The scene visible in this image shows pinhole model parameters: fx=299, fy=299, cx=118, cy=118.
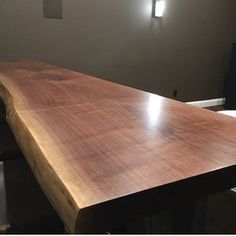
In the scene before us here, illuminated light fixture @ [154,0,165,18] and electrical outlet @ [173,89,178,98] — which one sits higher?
illuminated light fixture @ [154,0,165,18]

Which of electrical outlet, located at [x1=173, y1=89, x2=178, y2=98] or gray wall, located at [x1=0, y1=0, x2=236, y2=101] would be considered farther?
electrical outlet, located at [x1=173, y1=89, x2=178, y2=98]

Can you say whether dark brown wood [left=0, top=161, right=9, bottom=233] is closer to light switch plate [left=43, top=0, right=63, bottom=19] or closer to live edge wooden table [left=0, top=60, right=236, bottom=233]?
live edge wooden table [left=0, top=60, right=236, bottom=233]

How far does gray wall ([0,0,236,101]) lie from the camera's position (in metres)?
3.54

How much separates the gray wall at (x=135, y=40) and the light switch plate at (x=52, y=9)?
0.18 feet

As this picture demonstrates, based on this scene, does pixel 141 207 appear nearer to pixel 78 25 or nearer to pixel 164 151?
pixel 164 151

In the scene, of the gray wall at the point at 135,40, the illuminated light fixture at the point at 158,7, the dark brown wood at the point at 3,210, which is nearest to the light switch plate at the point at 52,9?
the gray wall at the point at 135,40

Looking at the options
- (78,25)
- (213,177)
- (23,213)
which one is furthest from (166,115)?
(78,25)

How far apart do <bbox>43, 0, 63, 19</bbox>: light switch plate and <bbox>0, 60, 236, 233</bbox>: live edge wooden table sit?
9.69 ft

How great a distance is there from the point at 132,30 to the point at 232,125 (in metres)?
3.69

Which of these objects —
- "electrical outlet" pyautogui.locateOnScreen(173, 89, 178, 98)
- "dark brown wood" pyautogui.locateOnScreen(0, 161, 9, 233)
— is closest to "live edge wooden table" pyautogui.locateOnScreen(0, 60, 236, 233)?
"dark brown wood" pyautogui.locateOnScreen(0, 161, 9, 233)

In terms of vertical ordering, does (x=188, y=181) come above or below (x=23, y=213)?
above

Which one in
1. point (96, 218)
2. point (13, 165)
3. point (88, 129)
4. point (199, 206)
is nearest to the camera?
point (96, 218)

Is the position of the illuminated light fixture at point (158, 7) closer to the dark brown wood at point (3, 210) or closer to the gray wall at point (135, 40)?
the gray wall at point (135, 40)

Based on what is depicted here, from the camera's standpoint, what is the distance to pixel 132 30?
13.9ft
